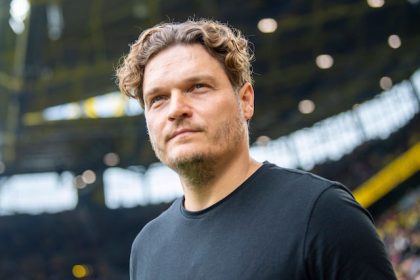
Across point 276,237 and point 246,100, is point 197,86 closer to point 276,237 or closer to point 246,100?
point 246,100

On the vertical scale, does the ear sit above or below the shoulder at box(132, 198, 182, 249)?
above

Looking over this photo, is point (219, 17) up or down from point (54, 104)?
up

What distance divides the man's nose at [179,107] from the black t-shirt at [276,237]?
23 cm

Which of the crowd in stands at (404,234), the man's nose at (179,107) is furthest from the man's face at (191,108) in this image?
the crowd in stands at (404,234)

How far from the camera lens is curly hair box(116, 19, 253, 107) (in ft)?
5.46

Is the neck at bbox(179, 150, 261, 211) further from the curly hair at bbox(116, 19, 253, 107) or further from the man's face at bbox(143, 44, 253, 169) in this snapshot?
the curly hair at bbox(116, 19, 253, 107)

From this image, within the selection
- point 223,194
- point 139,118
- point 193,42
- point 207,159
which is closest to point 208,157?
point 207,159

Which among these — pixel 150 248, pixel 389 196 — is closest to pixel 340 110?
pixel 389 196

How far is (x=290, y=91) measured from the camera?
68.9 ft

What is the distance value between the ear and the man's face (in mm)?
40

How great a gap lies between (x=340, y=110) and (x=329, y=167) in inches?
91.9

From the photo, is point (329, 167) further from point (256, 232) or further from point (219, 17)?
point (256, 232)

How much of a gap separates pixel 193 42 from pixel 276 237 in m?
0.58

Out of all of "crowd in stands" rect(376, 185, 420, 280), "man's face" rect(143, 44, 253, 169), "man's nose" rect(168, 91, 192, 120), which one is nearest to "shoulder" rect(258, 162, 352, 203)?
"man's face" rect(143, 44, 253, 169)
